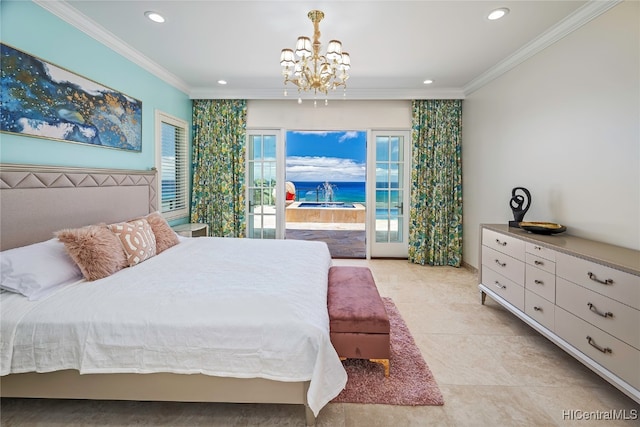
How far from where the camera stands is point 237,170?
5004 mm

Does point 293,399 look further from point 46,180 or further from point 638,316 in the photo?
point 46,180

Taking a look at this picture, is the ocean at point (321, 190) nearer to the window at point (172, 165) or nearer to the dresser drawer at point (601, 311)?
the window at point (172, 165)

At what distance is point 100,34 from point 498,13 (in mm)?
3553

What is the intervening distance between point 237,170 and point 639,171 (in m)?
4.55

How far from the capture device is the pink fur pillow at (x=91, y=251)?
6.78 ft

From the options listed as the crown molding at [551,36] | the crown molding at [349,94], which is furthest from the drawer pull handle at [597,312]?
the crown molding at [349,94]

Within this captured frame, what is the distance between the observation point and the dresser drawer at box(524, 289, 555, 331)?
234 centimetres

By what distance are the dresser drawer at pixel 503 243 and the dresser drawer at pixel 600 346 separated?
0.59m

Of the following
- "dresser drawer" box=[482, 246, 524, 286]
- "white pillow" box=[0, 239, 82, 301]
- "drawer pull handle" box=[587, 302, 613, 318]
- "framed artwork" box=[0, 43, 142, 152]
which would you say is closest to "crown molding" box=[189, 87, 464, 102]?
"framed artwork" box=[0, 43, 142, 152]

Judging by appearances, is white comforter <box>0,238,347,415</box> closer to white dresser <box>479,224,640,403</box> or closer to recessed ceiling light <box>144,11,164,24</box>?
white dresser <box>479,224,640,403</box>

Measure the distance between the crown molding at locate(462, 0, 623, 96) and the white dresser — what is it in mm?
1789

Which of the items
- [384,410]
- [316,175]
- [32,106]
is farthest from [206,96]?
[316,175]

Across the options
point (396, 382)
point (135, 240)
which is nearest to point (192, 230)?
point (135, 240)

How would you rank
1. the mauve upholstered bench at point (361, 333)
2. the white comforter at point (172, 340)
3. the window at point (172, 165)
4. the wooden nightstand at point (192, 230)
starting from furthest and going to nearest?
the wooden nightstand at point (192, 230), the window at point (172, 165), the mauve upholstered bench at point (361, 333), the white comforter at point (172, 340)
